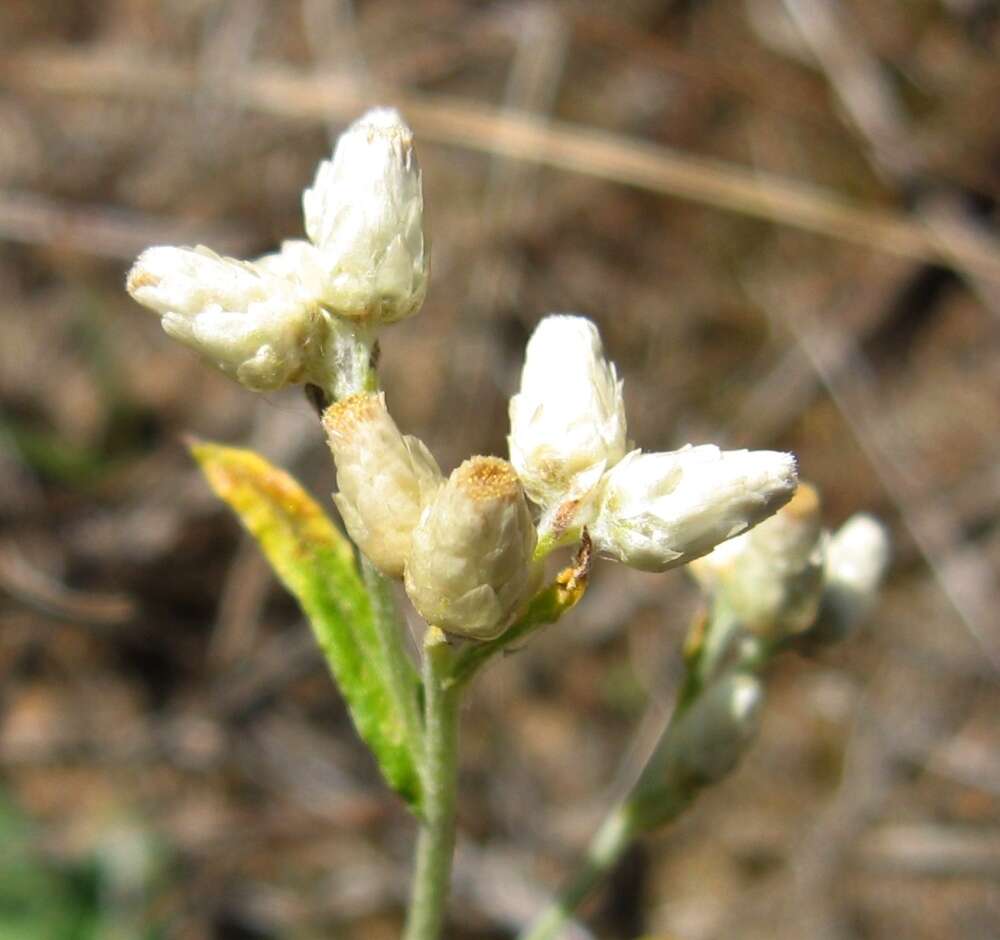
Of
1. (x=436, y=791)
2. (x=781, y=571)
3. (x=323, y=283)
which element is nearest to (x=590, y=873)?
(x=436, y=791)

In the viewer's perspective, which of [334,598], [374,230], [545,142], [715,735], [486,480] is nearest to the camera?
[486,480]

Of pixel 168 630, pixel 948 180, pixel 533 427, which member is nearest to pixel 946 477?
pixel 948 180

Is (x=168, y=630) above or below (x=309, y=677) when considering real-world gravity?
above

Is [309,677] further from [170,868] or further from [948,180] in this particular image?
[948,180]

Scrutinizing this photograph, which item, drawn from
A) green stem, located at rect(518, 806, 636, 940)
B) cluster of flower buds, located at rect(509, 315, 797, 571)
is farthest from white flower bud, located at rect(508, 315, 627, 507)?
green stem, located at rect(518, 806, 636, 940)

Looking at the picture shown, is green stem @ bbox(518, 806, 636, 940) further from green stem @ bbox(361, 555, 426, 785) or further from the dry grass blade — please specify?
the dry grass blade

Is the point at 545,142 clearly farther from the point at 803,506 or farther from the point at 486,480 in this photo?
the point at 486,480
